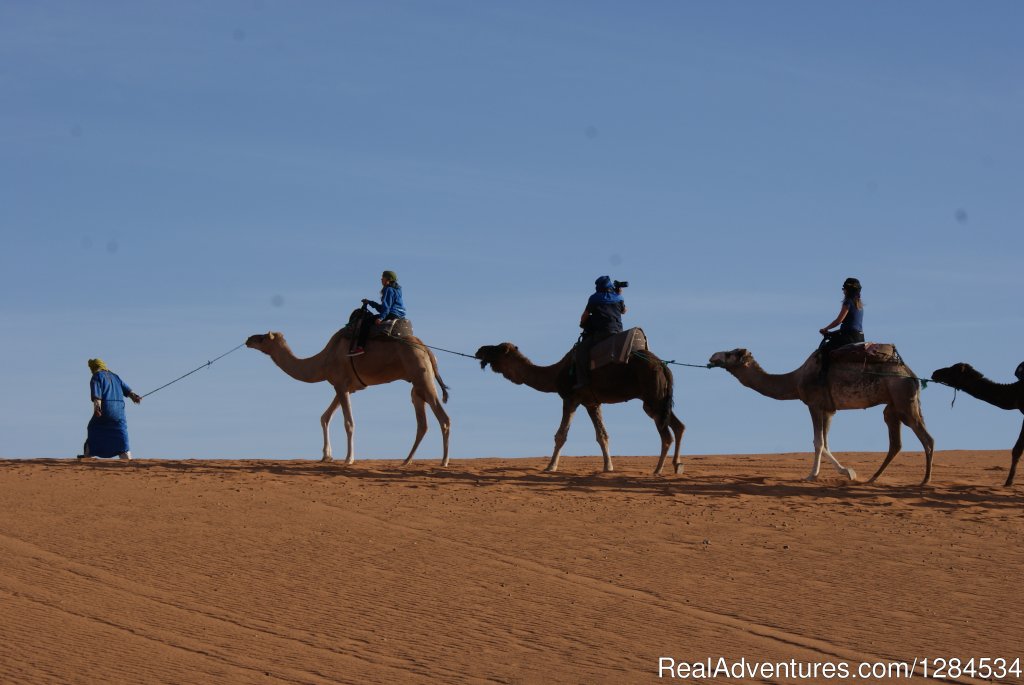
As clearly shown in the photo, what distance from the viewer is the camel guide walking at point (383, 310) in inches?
874

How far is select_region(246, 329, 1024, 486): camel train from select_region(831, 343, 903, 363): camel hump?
0.04ft

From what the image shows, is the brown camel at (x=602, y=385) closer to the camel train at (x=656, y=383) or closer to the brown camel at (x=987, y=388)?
the camel train at (x=656, y=383)

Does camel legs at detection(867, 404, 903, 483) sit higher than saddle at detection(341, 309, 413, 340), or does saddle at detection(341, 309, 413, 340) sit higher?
saddle at detection(341, 309, 413, 340)

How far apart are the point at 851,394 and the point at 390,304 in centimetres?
699

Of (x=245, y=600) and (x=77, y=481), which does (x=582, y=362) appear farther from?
(x=245, y=600)

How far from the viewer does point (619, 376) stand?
20734mm

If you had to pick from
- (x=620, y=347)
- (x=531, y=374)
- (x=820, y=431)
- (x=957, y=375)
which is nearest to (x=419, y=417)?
(x=531, y=374)

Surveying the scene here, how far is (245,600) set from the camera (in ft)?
43.7

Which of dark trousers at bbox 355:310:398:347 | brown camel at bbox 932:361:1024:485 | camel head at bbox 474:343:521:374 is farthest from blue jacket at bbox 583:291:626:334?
brown camel at bbox 932:361:1024:485

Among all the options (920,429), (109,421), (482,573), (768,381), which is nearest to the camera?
(482,573)

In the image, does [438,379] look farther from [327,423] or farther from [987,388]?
[987,388]

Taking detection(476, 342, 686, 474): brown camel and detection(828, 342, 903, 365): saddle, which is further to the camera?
detection(476, 342, 686, 474): brown camel

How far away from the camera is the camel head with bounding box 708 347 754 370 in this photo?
867 inches

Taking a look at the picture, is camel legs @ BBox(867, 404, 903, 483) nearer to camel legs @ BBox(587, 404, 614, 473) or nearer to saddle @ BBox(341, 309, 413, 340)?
camel legs @ BBox(587, 404, 614, 473)
